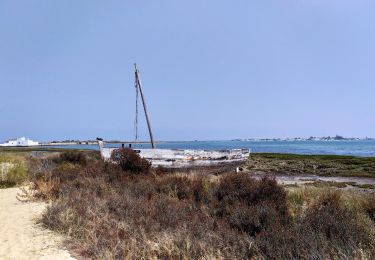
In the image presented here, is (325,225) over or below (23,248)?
over

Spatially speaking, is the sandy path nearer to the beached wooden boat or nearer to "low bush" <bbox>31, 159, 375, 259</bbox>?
"low bush" <bbox>31, 159, 375, 259</bbox>

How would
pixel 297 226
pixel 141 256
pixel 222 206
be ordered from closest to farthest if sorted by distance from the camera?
pixel 141 256, pixel 297 226, pixel 222 206

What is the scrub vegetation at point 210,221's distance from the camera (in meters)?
6.97

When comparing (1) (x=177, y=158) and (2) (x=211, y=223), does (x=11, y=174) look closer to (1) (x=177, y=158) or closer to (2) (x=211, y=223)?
(1) (x=177, y=158)

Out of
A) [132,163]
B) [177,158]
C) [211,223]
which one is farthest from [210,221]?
[177,158]

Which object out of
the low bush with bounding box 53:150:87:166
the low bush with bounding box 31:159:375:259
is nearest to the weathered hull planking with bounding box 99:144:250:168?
the low bush with bounding box 53:150:87:166

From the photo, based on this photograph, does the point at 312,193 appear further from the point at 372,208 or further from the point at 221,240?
the point at 221,240

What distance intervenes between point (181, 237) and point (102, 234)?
2.10m

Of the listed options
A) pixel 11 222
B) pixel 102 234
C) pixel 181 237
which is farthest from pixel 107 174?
pixel 181 237

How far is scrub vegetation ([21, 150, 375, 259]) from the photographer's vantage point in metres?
6.97

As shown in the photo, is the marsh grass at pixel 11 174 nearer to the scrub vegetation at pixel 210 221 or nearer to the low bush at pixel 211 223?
the scrub vegetation at pixel 210 221

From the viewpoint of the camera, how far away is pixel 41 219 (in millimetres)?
10445

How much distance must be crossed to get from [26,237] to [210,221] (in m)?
4.33

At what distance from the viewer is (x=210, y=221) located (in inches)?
365
